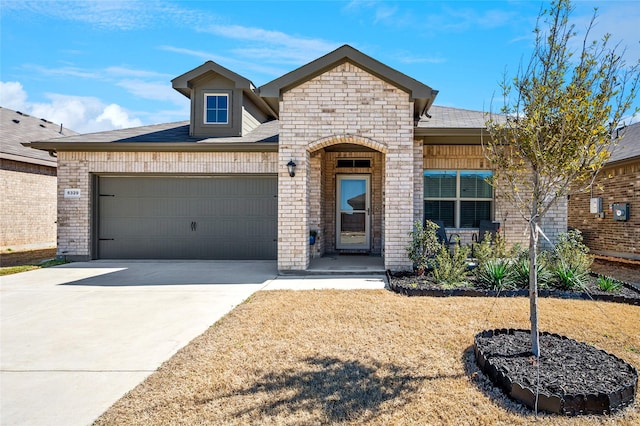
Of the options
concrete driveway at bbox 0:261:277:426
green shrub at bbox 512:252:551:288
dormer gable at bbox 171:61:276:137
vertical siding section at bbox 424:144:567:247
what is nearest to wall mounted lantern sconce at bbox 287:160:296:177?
concrete driveway at bbox 0:261:277:426

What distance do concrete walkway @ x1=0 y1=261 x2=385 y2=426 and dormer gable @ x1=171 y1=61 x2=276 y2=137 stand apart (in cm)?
422

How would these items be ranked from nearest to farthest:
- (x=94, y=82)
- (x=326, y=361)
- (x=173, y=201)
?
1. (x=326, y=361)
2. (x=173, y=201)
3. (x=94, y=82)

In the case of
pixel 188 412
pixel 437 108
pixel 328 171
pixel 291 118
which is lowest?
pixel 188 412

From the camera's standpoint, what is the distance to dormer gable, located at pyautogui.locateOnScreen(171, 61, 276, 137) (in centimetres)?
→ 1127

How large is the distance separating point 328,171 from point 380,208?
6.08 feet

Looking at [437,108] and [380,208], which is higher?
[437,108]

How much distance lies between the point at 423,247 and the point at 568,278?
2.51 m

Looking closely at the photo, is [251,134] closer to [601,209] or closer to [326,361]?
[326,361]

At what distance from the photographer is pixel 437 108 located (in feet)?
41.9

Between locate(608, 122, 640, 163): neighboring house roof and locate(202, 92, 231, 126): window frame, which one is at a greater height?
locate(202, 92, 231, 126): window frame

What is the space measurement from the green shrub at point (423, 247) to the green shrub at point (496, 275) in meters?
0.96

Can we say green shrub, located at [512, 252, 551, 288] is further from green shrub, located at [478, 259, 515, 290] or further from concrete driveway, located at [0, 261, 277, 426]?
concrete driveway, located at [0, 261, 277, 426]

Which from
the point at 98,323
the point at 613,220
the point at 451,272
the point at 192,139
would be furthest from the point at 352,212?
the point at 613,220

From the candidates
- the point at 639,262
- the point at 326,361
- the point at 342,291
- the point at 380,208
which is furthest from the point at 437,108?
the point at 326,361
